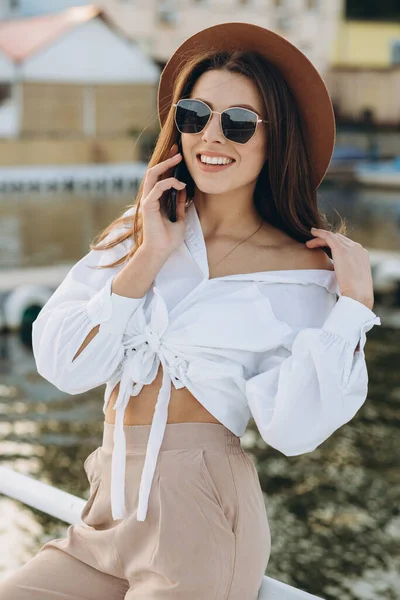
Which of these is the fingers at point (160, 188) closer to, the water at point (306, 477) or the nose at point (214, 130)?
the nose at point (214, 130)

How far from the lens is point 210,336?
5.32 ft

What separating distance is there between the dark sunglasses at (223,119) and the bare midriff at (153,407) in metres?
0.42

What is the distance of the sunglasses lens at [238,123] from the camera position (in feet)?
5.37

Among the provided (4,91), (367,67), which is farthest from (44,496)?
(367,67)

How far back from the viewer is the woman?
5.09 feet

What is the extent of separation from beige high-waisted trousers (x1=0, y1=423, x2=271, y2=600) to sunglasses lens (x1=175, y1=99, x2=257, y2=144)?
501 millimetres

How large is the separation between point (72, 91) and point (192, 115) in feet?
82.1

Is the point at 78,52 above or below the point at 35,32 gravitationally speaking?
below

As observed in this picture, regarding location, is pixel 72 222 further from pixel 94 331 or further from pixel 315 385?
pixel 315 385

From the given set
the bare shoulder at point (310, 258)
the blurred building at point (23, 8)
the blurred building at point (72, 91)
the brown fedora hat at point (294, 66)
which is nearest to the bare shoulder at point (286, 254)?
the bare shoulder at point (310, 258)

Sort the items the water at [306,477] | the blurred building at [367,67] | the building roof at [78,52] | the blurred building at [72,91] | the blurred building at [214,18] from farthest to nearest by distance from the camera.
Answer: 1. the blurred building at [367,67]
2. the blurred building at [214,18]
3. the building roof at [78,52]
4. the blurred building at [72,91]
5. the water at [306,477]

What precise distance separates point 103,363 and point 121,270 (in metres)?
0.17

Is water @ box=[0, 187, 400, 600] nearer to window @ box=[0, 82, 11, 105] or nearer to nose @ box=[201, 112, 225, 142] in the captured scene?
nose @ box=[201, 112, 225, 142]

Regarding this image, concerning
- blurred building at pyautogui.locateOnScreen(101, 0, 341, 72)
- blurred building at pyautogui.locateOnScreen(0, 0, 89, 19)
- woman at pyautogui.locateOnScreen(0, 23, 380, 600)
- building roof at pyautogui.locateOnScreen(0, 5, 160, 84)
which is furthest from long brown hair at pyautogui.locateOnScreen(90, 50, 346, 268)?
blurred building at pyautogui.locateOnScreen(0, 0, 89, 19)
